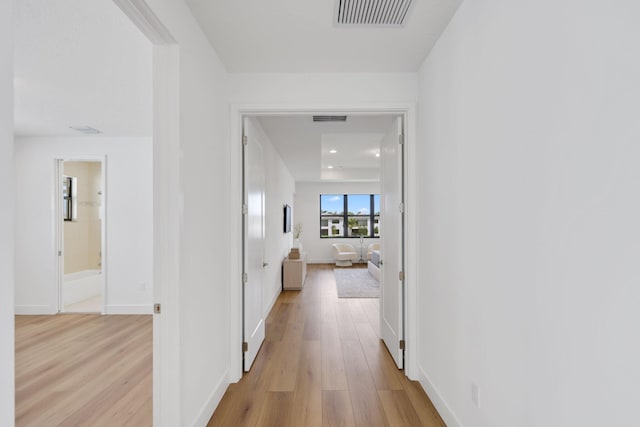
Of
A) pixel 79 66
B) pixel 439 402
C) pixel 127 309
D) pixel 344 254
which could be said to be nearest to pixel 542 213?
pixel 439 402

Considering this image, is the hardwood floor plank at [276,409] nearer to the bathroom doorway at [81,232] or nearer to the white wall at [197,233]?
the white wall at [197,233]

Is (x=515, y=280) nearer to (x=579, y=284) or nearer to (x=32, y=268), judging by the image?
(x=579, y=284)

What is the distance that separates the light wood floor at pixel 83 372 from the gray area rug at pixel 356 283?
11.3ft

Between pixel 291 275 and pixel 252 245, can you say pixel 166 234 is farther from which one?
pixel 291 275

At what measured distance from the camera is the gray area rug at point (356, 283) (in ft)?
19.2

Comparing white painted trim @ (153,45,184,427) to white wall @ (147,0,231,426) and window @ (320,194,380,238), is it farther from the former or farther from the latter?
window @ (320,194,380,238)

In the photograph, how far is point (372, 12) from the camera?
1.91 metres

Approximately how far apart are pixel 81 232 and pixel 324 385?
673 centimetres

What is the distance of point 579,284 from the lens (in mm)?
1007

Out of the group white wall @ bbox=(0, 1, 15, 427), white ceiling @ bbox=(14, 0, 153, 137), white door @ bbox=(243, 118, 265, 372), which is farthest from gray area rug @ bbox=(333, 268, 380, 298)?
white wall @ bbox=(0, 1, 15, 427)

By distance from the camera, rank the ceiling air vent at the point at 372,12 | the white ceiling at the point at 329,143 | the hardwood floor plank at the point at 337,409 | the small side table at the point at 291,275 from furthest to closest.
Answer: the small side table at the point at 291,275
the white ceiling at the point at 329,143
the hardwood floor plank at the point at 337,409
the ceiling air vent at the point at 372,12

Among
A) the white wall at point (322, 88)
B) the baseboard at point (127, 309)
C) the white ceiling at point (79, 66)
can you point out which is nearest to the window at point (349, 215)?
the baseboard at point (127, 309)

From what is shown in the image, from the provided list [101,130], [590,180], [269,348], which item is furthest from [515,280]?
[101,130]

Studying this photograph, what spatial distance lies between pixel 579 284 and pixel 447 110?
4.59ft
